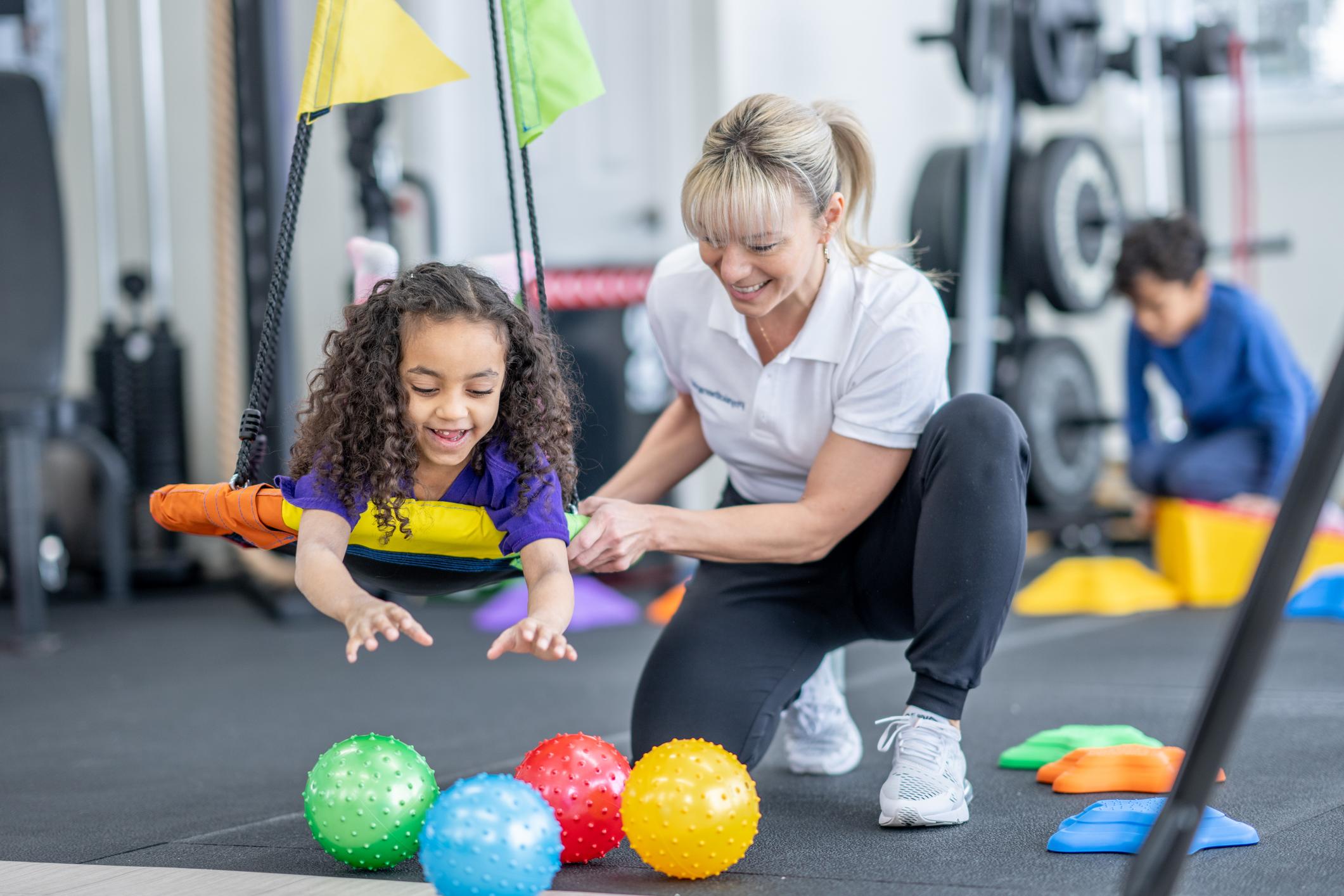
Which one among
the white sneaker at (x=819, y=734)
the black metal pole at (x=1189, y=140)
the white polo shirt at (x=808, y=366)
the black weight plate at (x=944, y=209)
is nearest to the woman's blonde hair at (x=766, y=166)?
the white polo shirt at (x=808, y=366)

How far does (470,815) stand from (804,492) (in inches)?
26.3

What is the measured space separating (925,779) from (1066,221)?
2837 mm

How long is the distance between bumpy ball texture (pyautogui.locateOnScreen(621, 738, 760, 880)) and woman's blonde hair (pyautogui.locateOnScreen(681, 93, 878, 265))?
21.9 inches

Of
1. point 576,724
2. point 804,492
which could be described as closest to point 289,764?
point 576,724

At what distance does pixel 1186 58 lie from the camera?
4184mm

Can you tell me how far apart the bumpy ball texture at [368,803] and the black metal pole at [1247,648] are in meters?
0.67

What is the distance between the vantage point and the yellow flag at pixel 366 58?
1.49 metres

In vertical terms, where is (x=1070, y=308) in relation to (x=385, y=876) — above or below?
above

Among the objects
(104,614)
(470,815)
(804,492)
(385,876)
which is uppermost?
(804,492)

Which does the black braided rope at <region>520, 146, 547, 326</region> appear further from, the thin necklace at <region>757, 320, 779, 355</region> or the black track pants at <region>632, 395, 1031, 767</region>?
the black track pants at <region>632, 395, 1031, 767</region>

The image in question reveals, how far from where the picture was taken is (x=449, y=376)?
1374mm

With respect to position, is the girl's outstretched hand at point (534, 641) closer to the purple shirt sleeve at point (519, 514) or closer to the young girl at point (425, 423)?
the young girl at point (425, 423)

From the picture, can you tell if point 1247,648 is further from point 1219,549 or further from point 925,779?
point 1219,549

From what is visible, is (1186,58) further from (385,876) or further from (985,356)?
(385,876)
